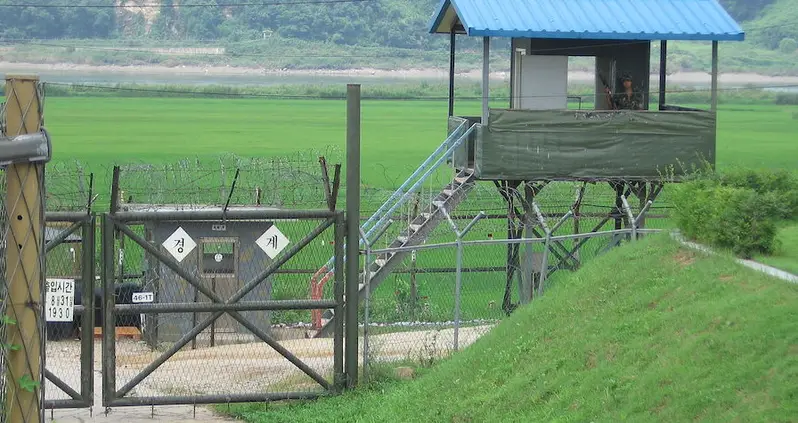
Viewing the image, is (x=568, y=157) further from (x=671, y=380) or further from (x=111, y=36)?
(x=111, y=36)

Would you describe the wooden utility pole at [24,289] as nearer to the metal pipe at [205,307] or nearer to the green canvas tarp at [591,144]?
the metal pipe at [205,307]

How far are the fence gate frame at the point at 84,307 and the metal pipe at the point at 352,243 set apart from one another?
2.65m

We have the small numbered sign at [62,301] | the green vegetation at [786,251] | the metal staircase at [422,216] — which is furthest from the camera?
→ the metal staircase at [422,216]

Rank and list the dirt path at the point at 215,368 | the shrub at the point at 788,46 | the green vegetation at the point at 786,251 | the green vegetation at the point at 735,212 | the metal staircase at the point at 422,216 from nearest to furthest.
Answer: the green vegetation at the point at 786,251
the green vegetation at the point at 735,212
the dirt path at the point at 215,368
the metal staircase at the point at 422,216
the shrub at the point at 788,46

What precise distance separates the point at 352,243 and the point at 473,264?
17.2m

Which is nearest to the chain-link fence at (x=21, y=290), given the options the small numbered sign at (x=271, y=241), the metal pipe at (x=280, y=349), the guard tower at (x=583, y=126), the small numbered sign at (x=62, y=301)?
the small numbered sign at (x=62, y=301)

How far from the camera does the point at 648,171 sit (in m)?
22.9

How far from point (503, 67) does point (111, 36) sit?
4743 centimetres

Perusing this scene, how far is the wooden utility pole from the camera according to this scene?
779cm

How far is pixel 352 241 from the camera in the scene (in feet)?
45.7

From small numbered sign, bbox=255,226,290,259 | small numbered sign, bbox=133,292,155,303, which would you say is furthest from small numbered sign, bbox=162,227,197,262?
small numbered sign, bbox=255,226,290,259

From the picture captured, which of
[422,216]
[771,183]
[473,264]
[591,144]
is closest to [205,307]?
[771,183]

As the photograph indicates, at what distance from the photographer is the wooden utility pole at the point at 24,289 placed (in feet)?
25.6

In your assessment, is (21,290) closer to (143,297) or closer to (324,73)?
(143,297)
